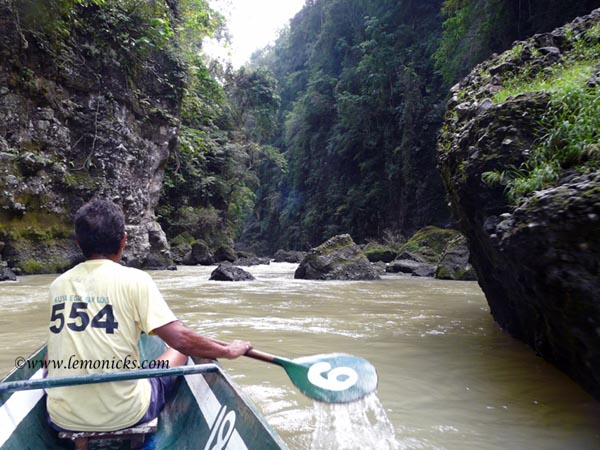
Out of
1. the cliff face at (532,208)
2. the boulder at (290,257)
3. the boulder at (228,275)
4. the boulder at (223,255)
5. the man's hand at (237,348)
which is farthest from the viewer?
→ the boulder at (290,257)

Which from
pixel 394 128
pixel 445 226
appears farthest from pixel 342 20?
pixel 445 226

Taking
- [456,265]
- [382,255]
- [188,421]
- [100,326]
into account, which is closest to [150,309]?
[100,326]

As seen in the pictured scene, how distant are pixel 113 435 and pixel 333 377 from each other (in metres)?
1.04

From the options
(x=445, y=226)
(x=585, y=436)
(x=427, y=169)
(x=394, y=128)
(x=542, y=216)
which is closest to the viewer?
(x=585, y=436)

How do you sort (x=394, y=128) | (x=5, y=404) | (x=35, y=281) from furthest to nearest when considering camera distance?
(x=394, y=128)
(x=35, y=281)
(x=5, y=404)

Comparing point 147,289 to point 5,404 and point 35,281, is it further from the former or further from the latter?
point 35,281

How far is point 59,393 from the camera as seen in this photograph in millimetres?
1721

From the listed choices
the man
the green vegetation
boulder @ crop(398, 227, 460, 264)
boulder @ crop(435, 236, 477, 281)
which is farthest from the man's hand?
boulder @ crop(398, 227, 460, 264)

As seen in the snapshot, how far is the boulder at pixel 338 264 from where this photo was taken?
1064 centimetres

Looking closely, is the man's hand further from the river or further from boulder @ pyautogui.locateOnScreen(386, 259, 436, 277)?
boulder @ pyautogui.locateOnScreen(386, 259, 436, 277)

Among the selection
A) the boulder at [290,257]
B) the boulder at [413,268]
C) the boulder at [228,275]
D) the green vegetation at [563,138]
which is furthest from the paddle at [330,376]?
the boulder at [290,257]

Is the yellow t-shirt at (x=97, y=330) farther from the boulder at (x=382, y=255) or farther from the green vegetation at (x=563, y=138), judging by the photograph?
the boulder at (x=382, y=255)

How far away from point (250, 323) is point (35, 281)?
6156 mm

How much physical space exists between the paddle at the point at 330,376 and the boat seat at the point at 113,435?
0.53m
